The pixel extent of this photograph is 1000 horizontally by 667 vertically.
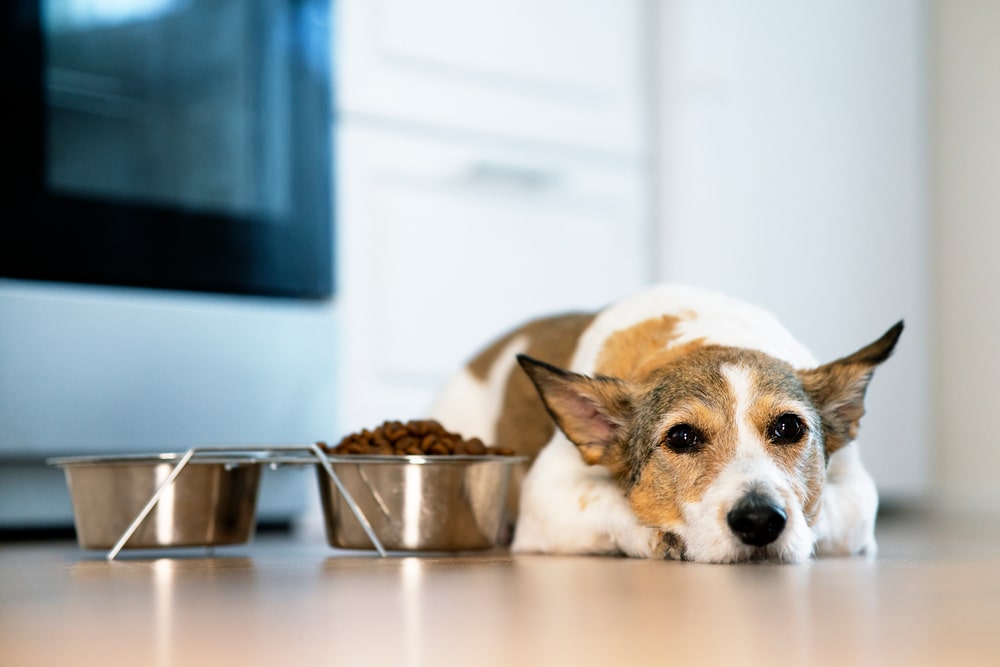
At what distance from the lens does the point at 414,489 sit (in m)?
1.95

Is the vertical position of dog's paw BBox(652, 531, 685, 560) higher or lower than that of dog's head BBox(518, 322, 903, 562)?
lower

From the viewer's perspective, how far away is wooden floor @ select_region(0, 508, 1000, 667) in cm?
90

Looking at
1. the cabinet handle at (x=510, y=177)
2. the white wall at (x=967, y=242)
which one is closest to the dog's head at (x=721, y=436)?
the cabinet handle at (x=510, y=177)

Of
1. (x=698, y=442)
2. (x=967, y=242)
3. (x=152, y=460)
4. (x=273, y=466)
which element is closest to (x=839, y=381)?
(x=698, y=442)

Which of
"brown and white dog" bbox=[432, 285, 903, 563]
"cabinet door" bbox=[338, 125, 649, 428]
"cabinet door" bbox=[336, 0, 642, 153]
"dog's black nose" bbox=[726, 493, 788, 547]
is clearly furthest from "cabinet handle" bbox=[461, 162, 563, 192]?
"dog's black nose" bbox=[726, 493, 788, 547]

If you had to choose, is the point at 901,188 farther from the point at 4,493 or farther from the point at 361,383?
the point at 4,493

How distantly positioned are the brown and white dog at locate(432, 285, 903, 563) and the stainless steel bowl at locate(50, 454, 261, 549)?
538mm

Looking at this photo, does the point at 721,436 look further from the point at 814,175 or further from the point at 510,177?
the point at 814,175

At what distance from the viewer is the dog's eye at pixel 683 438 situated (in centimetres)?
178

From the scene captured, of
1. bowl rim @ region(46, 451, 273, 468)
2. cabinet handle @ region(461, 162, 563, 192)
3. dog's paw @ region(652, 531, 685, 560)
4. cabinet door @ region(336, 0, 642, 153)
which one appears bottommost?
dog's paw @ region(652, 531, 685, 560)

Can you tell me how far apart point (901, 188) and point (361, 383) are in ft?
7.48

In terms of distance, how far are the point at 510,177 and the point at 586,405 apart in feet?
4.95

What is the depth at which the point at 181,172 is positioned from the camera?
2.83m

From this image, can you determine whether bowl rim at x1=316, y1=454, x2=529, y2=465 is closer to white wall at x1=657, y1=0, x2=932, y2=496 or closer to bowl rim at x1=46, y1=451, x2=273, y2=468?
bowl rim at x1=46, y1=451, x2=273, y2=468
